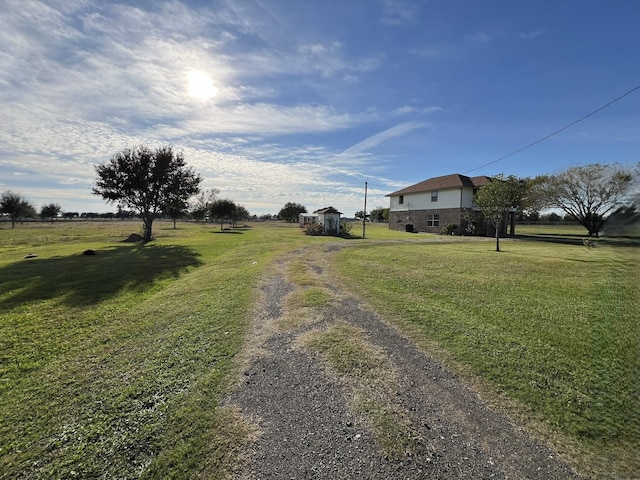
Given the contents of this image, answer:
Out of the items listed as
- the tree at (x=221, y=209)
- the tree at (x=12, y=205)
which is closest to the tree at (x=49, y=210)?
the tree at (x=12, y=205)

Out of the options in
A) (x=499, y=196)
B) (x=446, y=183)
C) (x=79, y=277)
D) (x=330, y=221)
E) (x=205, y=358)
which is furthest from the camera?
(x=446, y=183)

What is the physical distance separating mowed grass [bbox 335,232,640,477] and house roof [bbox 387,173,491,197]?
27515 millimetres

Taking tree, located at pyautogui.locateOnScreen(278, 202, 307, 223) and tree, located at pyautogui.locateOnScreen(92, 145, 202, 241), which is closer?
tree, located at pyautogui.locateOnScreen(92, 145, 202, 241)

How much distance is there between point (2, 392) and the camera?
409 centimetres

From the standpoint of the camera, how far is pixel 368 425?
3281 mm

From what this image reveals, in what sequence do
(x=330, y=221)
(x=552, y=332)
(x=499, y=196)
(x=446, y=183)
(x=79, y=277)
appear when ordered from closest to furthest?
1. (x=552, y=332)
2. (x=79, y=277)
3. (x=499, y=196)
4. (x=330, y=221)
5. (x=446, y=183)

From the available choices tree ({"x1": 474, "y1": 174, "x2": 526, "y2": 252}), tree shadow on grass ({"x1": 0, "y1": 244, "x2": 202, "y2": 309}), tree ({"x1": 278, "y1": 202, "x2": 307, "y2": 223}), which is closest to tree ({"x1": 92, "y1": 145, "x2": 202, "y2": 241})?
tree shadow on grass ({"x1": 0, "y1": 244, "x2": 202, "y2": 309})

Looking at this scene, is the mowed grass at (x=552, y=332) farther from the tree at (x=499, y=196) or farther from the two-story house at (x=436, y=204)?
the two-story house at (x=436, y=204)

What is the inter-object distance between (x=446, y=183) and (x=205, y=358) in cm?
3972

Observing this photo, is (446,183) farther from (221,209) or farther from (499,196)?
(221,209)

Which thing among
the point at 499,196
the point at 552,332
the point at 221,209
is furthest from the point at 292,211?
the point at 552,332

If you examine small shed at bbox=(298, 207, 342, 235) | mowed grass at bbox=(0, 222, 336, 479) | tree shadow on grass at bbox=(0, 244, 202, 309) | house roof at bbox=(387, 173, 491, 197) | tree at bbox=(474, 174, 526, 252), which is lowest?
mowed grass at bbox=(0, 222, 336, 479)

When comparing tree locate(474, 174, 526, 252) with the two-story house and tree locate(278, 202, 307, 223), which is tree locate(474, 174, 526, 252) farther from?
tree locate(278, 202, 307, 223)

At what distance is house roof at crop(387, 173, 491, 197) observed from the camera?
119 feet
